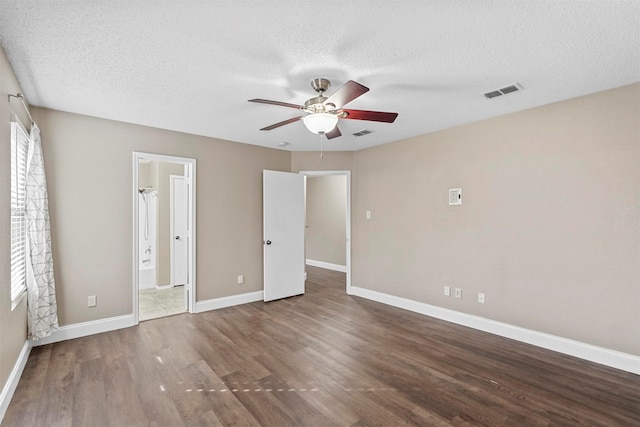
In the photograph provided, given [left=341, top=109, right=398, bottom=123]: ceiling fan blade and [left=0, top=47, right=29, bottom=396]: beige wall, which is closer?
[left=0, top=47, right=29, bottom=396]: beige wall

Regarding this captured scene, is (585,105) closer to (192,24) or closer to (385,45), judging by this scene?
(385,45)

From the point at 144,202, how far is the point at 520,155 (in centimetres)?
618

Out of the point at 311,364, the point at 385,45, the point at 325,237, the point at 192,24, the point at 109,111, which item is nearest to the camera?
the point at 192,24

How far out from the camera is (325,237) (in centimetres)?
810

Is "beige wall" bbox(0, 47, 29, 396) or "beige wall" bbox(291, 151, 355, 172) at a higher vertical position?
"beige wall" bbox(291, 151, 355, 172)

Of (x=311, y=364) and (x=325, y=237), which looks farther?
(x=325, y=237)

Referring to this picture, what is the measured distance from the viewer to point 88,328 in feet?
11.5

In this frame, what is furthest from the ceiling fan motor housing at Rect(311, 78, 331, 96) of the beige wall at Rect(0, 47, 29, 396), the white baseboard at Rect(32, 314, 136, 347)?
the white baseboard at Rect(32, 314, 136, 347)

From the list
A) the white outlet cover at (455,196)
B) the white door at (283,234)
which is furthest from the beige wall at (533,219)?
the white door at (283,234)

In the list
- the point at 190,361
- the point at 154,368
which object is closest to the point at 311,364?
the point at 190,361

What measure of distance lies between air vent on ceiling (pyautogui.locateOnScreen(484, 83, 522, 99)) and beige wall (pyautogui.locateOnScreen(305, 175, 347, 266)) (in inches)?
184

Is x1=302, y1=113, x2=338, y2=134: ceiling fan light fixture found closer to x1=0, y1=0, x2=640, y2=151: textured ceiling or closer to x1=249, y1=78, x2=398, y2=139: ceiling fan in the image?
x1=249, y1=78, x2=398, y2=139: ceiling fan

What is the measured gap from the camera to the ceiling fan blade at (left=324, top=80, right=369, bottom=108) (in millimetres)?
2044

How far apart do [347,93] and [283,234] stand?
324cm
